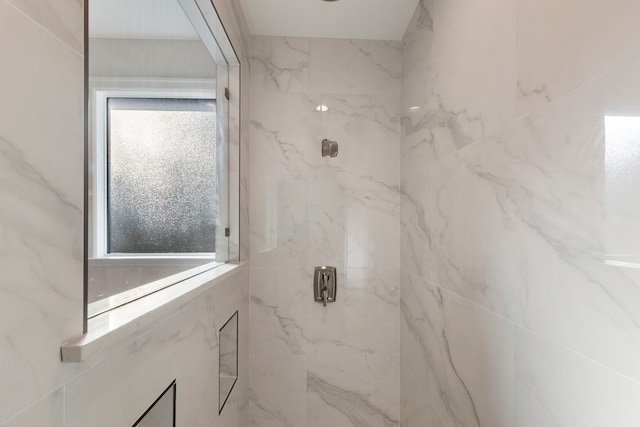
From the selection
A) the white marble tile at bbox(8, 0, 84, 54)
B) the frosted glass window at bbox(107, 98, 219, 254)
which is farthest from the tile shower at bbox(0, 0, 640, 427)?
the frosted glass window at bbox(107, 98, 219, 254)

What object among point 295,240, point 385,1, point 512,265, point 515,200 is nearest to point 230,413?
point 295,240

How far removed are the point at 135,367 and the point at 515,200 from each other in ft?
3.11

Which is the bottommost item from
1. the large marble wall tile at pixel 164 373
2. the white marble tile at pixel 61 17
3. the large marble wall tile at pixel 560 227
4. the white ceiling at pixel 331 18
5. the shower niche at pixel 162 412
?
the shower niche at pixel 162 412

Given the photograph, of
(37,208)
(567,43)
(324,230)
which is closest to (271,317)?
(324,230)

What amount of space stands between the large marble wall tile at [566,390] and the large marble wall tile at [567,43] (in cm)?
52

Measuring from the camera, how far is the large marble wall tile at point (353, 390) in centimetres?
201

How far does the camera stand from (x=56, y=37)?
508 millimetres

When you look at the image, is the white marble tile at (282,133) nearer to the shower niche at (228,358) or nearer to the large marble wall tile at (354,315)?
the large marble wall tile at (354,315)

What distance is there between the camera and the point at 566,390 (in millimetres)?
715

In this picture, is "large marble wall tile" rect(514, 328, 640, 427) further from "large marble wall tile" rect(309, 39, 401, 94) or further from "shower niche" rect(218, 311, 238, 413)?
"large marble wall tile" rect(309, 39, 401, 94)

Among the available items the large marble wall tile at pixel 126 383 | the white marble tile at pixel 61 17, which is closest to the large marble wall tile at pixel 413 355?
the large marble wall tile at pixel 126 383

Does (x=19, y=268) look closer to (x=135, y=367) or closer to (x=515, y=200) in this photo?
(x=135, y=367)

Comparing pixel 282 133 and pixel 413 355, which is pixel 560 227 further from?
pixel 282 133

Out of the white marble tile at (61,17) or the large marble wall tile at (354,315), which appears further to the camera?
the large marble wall tile at (354,315)
